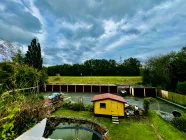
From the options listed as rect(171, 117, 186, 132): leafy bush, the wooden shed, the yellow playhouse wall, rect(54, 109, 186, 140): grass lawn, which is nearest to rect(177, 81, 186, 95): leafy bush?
rect(54, 109, 186, 140): grass lawn

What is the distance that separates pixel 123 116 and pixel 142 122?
7.68 ft

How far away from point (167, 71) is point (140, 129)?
26.3 m

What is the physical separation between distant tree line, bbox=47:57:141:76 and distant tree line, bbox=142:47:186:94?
19.7 m

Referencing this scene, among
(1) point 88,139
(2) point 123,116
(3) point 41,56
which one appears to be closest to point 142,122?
(2) point 123,116

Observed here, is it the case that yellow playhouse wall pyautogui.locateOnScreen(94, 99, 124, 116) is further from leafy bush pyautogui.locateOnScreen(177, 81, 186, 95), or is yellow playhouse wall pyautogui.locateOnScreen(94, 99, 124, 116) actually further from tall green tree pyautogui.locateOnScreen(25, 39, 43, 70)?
tall green tree pyautogui.locateOnScreen(25, 39, 43, 70)

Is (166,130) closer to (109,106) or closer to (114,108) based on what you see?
(114,108)

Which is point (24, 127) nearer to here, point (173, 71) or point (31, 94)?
point (31, 94)

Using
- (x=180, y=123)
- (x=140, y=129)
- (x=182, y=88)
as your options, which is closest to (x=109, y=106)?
(x=140, y=129)

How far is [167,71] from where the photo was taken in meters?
35.9

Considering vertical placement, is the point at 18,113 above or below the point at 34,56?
below

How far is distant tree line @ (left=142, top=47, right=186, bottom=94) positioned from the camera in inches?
1334

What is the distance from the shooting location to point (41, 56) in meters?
44.2

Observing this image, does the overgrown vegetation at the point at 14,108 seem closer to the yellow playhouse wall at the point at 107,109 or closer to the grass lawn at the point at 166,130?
the grass lawn at the point at 166,130

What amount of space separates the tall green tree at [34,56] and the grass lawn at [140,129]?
29196mm
